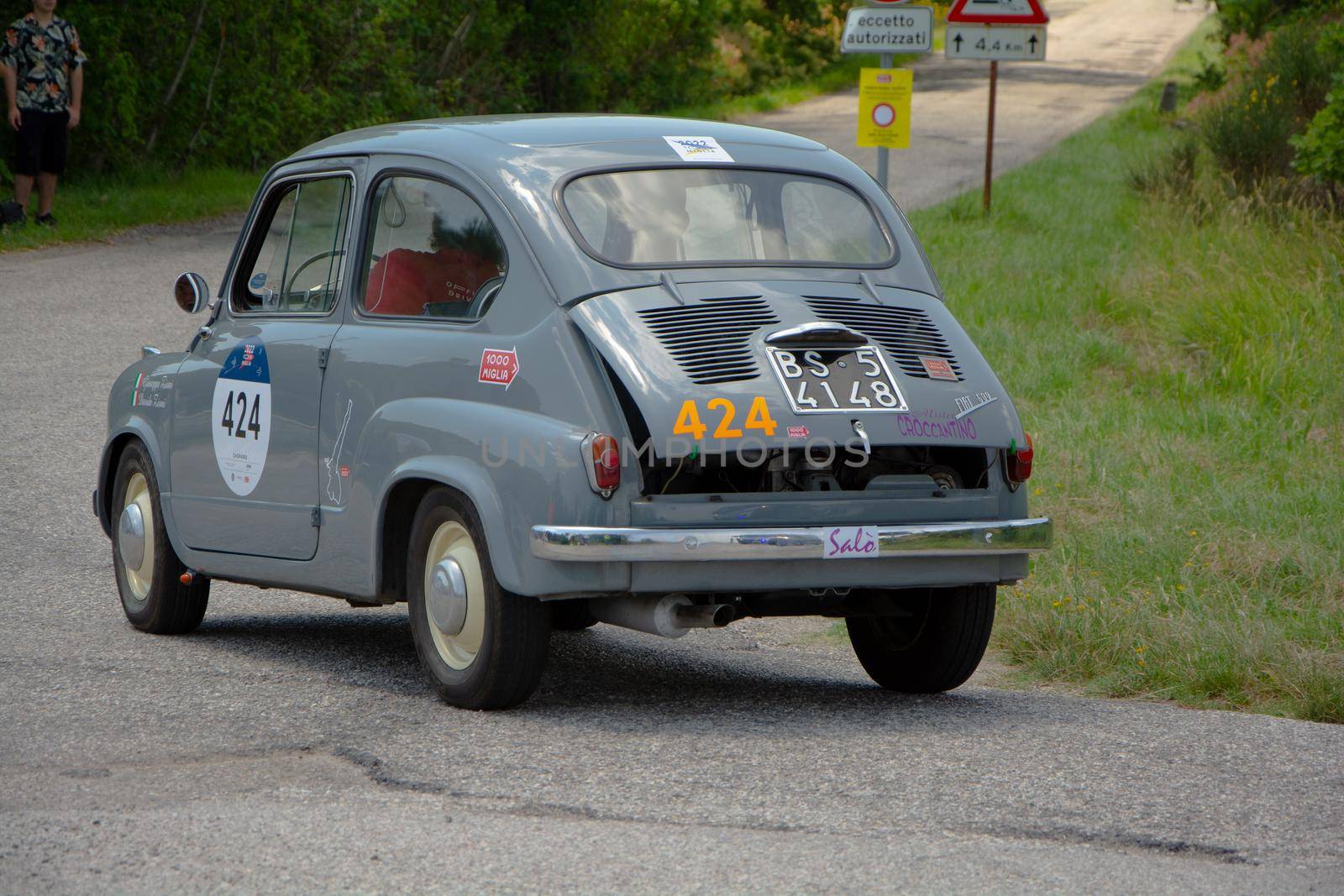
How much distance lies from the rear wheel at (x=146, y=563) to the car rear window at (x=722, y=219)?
Result: 229cm

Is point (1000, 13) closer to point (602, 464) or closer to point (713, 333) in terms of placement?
point (713, 333)

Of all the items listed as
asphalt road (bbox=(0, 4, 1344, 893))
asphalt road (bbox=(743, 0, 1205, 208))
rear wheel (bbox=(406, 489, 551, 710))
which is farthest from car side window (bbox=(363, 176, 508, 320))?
asphalt road (bbox=(743, 0, 1205, 208))

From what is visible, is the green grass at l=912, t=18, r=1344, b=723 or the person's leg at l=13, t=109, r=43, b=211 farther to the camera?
the person's leg at l=13, t=109, r=43, b=211

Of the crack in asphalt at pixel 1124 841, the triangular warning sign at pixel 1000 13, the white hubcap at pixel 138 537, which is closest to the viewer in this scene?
the crack in asphalt at pixel 1124 841

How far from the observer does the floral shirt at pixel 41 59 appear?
16.8m

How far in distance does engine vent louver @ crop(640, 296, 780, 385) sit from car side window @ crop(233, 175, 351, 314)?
56.6 inches

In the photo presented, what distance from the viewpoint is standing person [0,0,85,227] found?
55.1 feet

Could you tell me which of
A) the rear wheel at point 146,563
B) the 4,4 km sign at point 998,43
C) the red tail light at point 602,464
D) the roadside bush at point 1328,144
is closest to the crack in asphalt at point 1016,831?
the red tail light at point 602,464

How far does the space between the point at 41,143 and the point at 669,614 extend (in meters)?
13.2

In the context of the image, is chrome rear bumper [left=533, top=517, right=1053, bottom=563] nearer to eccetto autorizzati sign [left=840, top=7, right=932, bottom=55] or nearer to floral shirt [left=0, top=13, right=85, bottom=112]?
eccetto autorizzati sign [left=840, top=7, right=932, bottom=55]

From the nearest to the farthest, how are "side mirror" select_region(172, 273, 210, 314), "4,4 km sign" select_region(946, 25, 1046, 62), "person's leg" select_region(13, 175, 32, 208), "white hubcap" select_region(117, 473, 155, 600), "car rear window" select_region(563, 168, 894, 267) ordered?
"car rear window" select_region(563, 168, 894, 267), "side mirror" select_region(172, 273, 210, 314), "white hubcap" select_region(117, 473, 155, 600), "4,4 km sign" select_region(946, 25, 1046, 62), "person's leg" select_region(13, 175, 32, 208)

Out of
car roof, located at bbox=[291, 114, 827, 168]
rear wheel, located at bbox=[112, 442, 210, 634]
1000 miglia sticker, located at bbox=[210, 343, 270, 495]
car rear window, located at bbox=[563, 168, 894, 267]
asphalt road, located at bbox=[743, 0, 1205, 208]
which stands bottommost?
asphalt road, located at bbox=[743, 0, 1205, 208]

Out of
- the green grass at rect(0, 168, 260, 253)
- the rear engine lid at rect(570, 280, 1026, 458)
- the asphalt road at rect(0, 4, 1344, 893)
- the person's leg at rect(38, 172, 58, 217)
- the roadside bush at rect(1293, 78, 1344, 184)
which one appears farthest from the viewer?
the green grass at rect(0, 168, 260, 253)

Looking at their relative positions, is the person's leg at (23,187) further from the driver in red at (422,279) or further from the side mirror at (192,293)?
the driver in red at (422,279)
